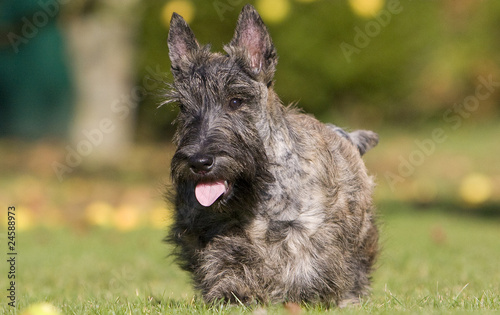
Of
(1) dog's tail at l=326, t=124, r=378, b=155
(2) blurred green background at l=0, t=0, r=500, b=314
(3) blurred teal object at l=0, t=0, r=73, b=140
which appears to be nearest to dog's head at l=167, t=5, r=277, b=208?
(1) dog's tail at l=326, t=124, r=378, b=155

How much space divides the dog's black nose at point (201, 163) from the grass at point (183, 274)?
0.84m

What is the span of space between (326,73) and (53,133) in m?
9.23

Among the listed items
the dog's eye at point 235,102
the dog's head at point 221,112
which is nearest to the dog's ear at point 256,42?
the dog's head at point 221,112

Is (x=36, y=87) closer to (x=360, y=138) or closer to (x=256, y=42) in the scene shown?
(x=360, y=138)

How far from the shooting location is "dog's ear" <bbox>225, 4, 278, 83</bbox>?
5.31m

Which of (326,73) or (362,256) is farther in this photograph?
(326,73)

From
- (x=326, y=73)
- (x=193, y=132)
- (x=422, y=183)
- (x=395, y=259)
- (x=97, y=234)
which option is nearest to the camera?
(x=193, y=132)

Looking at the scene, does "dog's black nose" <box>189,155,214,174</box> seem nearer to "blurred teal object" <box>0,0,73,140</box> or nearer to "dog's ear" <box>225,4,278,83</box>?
"dog's ear" <box>225,4,278,83</box>

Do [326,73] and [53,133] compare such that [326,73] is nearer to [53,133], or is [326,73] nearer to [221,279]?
[53,133]

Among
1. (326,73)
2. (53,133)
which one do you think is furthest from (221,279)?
(53,133)

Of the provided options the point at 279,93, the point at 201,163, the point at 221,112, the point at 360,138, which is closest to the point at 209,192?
the point at 201,163

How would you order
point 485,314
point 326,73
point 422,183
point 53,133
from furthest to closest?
point 53,133
point 326,73
point 422,183
point 485,314

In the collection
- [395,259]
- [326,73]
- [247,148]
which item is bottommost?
[395,259]

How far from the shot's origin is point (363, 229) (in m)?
5.99
